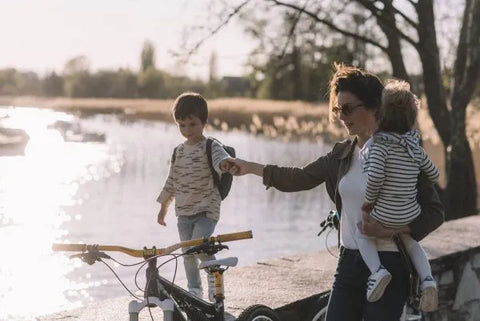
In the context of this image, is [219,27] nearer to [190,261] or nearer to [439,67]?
[439,67]

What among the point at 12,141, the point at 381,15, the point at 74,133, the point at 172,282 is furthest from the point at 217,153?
the point at 74,133

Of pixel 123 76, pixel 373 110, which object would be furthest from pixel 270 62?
pixel 123 76

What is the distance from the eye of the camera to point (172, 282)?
3.66 meters

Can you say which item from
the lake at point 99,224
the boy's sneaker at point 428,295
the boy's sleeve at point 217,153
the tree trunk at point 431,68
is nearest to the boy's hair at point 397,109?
the boy's sneaker at point 428,295

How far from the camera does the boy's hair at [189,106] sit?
4812 millimetres

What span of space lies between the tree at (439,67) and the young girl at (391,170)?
1062cm

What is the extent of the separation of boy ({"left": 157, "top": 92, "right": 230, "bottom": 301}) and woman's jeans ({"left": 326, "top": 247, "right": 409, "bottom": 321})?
141 cm

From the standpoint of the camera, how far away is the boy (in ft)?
15.9

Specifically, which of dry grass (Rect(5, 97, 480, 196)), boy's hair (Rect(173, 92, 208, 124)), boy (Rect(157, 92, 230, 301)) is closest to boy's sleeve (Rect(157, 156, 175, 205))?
boy (Rect(157, 92, 230, 301))

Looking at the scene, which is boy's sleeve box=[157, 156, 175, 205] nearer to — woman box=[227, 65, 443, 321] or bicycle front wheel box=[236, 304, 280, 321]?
bicycle front wheel box=[236, 304, 280, 321]

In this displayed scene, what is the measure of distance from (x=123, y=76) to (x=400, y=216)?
97975mm

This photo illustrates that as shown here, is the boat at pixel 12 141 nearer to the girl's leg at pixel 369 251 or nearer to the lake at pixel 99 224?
the lake at pixel 99 224

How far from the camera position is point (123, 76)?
10000 cm

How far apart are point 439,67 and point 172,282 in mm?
11701
